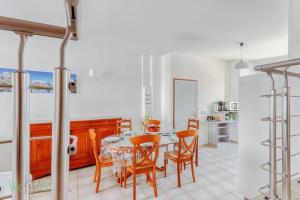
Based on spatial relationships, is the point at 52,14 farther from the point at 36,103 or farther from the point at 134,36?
the point at 36,103

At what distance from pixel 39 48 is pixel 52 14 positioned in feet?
4.59

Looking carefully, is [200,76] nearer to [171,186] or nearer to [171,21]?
[171,21]

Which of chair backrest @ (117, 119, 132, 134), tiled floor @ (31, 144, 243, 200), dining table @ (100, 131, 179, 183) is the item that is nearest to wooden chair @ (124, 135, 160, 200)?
dining table @ (100, 131, 179, 183)

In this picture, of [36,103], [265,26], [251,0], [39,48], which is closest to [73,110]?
[36,103]

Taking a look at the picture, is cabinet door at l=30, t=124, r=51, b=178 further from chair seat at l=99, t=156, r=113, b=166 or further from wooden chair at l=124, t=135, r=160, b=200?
wooden chair at l=124, t=135, r=160, b=200

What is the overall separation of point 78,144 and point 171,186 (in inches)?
79.0

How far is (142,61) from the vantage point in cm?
457

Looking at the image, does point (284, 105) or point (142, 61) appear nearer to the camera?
point (284, 105)

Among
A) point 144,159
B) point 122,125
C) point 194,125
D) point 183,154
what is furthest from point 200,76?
point 144,159

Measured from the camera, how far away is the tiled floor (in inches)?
95.0

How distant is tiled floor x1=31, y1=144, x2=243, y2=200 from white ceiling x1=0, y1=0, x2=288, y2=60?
2.30 m

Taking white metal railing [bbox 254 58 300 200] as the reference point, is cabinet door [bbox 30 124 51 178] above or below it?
below

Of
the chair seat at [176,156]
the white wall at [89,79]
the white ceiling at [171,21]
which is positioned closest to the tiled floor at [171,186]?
the chair seat at [176,156]

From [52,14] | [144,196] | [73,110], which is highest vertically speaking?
[52,14]
